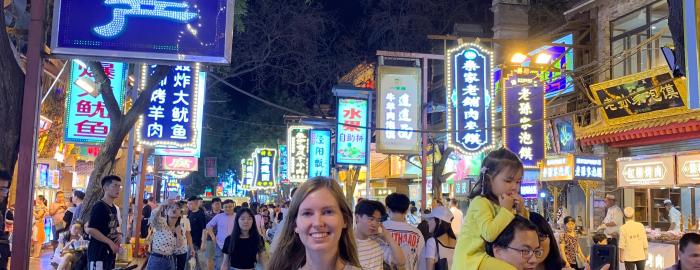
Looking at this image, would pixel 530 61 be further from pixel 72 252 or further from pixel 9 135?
pixel 9 135

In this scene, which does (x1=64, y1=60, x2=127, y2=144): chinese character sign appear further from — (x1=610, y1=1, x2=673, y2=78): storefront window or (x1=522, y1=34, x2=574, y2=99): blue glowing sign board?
(x1=610, y1=1, x2=673, y2=78): storefront window

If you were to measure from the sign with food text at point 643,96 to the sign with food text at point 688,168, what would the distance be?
1.36 m

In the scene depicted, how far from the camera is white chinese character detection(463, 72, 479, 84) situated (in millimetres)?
16750

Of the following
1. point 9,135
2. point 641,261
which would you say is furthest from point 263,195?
point 9,135

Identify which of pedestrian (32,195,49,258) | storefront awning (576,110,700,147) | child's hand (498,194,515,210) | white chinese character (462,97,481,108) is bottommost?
pedestrian (32,195,49,258)

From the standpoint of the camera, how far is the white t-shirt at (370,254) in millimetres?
5514

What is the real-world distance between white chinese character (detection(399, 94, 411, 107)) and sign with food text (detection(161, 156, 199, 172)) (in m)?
14.3

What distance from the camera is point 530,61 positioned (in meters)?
20.1

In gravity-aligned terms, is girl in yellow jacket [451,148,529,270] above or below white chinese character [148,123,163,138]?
below

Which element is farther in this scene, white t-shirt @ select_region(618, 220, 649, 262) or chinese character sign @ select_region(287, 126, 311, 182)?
chinese character sign @ select_region(287, 126, 311, 182)

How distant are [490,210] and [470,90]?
1310cm

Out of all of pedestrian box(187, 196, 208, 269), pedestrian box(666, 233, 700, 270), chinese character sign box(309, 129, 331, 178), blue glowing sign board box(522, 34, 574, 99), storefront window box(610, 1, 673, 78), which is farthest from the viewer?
chinese character sign box(309, 129, 331, 178)

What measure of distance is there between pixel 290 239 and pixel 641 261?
12.2 meters

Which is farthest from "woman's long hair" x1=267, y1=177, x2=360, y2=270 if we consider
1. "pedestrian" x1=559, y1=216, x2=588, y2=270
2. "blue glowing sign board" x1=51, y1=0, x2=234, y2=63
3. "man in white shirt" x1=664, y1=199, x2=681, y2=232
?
"man in white shirt" x1=664, y1=199, x2=681, y2=232
